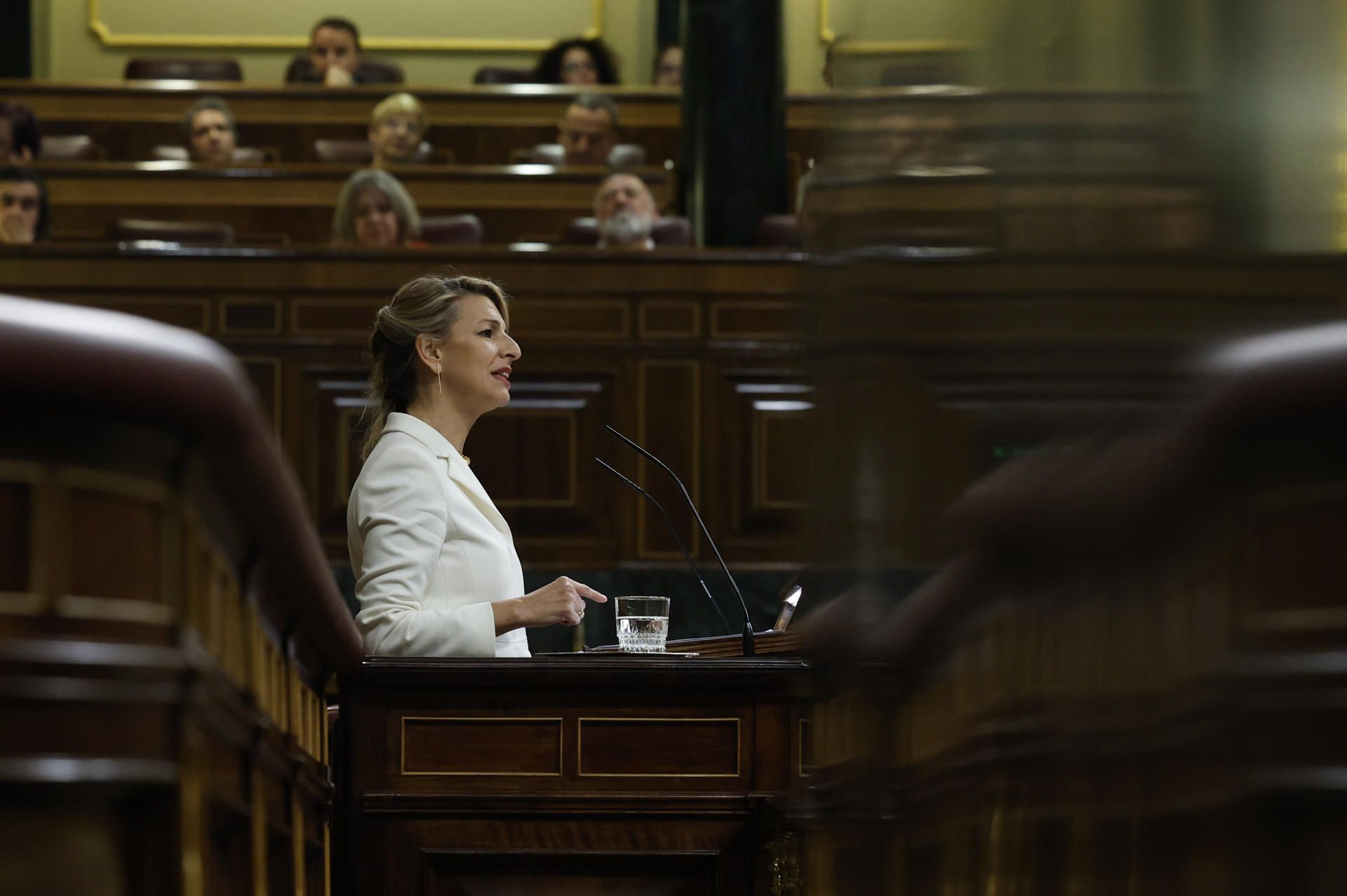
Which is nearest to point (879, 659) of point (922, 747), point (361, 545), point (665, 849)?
point (922, 747)

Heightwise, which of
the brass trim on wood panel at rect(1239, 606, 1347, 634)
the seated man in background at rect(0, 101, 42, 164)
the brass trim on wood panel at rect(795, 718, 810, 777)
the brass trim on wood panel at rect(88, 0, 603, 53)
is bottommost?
the brass trim on wood panel at rect(795, 718, 810, 777)

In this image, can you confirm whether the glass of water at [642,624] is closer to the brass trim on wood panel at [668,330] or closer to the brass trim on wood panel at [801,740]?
the brass trim on wood panel at [801,740]

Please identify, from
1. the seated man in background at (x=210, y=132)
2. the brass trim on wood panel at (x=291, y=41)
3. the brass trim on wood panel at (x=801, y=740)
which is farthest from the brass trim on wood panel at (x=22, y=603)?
the brass trim on wood panel at (x=291, y=41)

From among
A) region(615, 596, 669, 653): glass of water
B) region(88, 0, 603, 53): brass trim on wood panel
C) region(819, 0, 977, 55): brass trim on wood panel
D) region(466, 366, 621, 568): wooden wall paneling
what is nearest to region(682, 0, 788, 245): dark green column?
region(466, 366, 621, 568): wooden wall paneling

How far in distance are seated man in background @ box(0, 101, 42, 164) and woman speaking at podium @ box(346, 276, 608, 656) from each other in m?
4.43

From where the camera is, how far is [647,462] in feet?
15.8

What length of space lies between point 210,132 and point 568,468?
9.14 ft

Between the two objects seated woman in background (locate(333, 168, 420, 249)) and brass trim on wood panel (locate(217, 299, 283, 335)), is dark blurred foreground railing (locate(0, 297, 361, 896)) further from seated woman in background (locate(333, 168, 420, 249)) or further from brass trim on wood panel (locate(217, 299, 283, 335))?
seated woman in background (locate(333, 168, 420, 249))

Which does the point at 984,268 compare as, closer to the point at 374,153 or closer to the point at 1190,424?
the point at 1190,424

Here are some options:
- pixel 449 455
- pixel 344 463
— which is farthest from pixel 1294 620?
pixel 344 463

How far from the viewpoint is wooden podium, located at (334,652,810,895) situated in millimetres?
2076

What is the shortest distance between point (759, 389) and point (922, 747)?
167 inches

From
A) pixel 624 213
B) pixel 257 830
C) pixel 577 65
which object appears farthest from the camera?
pixel 577 65

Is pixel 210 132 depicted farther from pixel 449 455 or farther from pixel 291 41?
pixel 449 455
